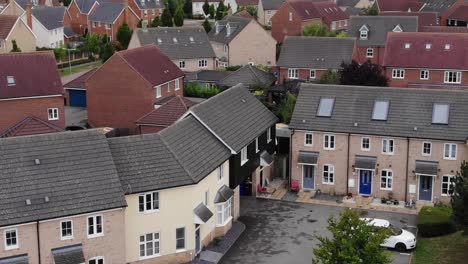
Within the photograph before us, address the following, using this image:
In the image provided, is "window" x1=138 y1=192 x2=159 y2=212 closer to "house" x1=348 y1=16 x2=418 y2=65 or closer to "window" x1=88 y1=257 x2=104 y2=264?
"window" x1=88 y1=257 x2=104 y2=264

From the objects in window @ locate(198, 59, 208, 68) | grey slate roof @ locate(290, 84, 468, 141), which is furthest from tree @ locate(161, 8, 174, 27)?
grey slate roof @ locate(290, 84, 468, 141)

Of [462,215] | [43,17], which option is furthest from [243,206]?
[43,17]

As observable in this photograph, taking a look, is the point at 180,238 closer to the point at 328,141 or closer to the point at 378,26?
the point at 328,141

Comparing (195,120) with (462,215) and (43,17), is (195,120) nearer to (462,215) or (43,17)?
(462,215)

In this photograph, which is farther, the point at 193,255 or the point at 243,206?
the point at 243,206

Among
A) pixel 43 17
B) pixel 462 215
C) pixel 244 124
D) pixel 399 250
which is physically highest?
pixel 43 17

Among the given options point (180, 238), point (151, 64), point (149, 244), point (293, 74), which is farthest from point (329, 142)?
point (293, 74)

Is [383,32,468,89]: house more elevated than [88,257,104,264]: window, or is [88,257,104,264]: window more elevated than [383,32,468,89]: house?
[383,32,468,89]: house
